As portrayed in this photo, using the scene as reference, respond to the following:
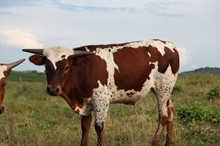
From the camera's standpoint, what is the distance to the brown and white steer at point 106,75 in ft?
27.1

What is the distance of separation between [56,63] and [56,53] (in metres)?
0.21

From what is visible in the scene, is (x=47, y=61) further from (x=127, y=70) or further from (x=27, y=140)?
(x=27, y=140)

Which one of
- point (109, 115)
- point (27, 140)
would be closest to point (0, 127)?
point (27, 140)

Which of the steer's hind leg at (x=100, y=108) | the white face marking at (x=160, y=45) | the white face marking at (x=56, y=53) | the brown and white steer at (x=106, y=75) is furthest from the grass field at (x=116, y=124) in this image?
the white face marking at (x=56, y=53)

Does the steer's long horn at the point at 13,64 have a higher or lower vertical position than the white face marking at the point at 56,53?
lower

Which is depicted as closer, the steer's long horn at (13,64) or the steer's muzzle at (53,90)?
the steer's muzzle at (53,90)

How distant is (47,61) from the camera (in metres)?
8.16

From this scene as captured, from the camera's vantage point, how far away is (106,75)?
8.55 meters

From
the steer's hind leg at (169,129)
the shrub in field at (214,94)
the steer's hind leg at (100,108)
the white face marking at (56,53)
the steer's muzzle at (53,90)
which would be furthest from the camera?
the shrub in field at (214,94)

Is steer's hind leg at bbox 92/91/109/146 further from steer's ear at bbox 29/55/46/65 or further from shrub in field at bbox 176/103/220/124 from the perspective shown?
shrub in field at bbox 176/103/220/124

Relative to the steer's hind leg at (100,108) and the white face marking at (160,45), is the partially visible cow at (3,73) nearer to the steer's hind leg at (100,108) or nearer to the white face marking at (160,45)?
the steer's hind leg at (100,108)

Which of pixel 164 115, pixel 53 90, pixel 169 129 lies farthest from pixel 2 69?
pixel 169 129

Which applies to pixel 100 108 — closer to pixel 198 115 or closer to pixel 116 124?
pixel 116 124

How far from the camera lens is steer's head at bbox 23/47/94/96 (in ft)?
26.1
